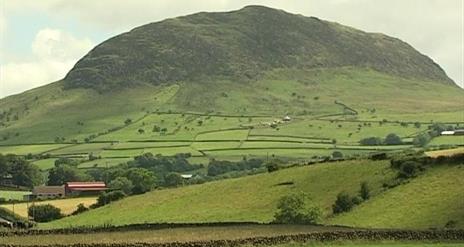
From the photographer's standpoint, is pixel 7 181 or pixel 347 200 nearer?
pixel 347 200

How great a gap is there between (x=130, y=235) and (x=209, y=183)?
61.0 meters

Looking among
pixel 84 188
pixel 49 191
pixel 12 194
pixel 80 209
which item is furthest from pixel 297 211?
pixel 49 191

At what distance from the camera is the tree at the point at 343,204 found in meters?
90.1

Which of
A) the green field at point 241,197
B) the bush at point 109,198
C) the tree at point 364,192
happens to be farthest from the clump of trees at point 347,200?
the bush at point 109,198

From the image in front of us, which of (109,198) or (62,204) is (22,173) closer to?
(62,204)

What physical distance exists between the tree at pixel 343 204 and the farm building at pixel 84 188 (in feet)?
254

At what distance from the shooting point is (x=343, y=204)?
296ft

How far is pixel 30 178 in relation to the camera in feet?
644

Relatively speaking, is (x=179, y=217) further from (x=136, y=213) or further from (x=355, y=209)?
(x=355, y=209)

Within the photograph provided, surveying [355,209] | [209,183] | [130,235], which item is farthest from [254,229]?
[209,183]

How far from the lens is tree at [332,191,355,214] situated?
90062mm

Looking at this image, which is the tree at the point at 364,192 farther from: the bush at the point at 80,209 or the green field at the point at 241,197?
the bush at the point at 80,209

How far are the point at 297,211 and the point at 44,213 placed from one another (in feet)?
168

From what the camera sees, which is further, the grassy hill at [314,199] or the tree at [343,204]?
the tree at [343,204]
